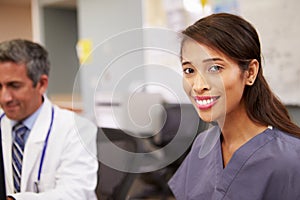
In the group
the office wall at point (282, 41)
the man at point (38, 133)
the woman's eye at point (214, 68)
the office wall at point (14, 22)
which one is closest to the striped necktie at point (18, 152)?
the man at point (38, 133)

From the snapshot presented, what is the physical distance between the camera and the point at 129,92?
0.83 meters

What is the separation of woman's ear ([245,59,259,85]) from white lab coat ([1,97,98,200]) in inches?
17.6

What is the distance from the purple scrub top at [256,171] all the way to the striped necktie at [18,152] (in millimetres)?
471

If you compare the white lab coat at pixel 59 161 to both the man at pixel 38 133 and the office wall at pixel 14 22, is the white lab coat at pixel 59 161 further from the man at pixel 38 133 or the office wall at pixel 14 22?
the office wall at pixel 14 22

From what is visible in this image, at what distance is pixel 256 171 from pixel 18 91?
77cm

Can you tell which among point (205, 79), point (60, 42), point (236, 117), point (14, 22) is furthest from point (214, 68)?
point (60, 42)

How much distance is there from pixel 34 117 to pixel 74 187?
286mm

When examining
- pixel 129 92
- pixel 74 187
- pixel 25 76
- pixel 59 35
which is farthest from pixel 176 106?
pixel 59 35

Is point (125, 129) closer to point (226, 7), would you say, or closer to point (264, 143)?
point (264, 143)

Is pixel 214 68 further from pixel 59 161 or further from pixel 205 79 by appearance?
pixel 59 161

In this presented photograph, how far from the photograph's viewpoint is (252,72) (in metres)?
0.90

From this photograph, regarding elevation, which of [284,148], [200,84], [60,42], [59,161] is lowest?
[59,161]

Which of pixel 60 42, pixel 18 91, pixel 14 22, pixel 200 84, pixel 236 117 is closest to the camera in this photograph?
pixel 200 84

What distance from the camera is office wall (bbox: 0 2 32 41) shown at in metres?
1.46
